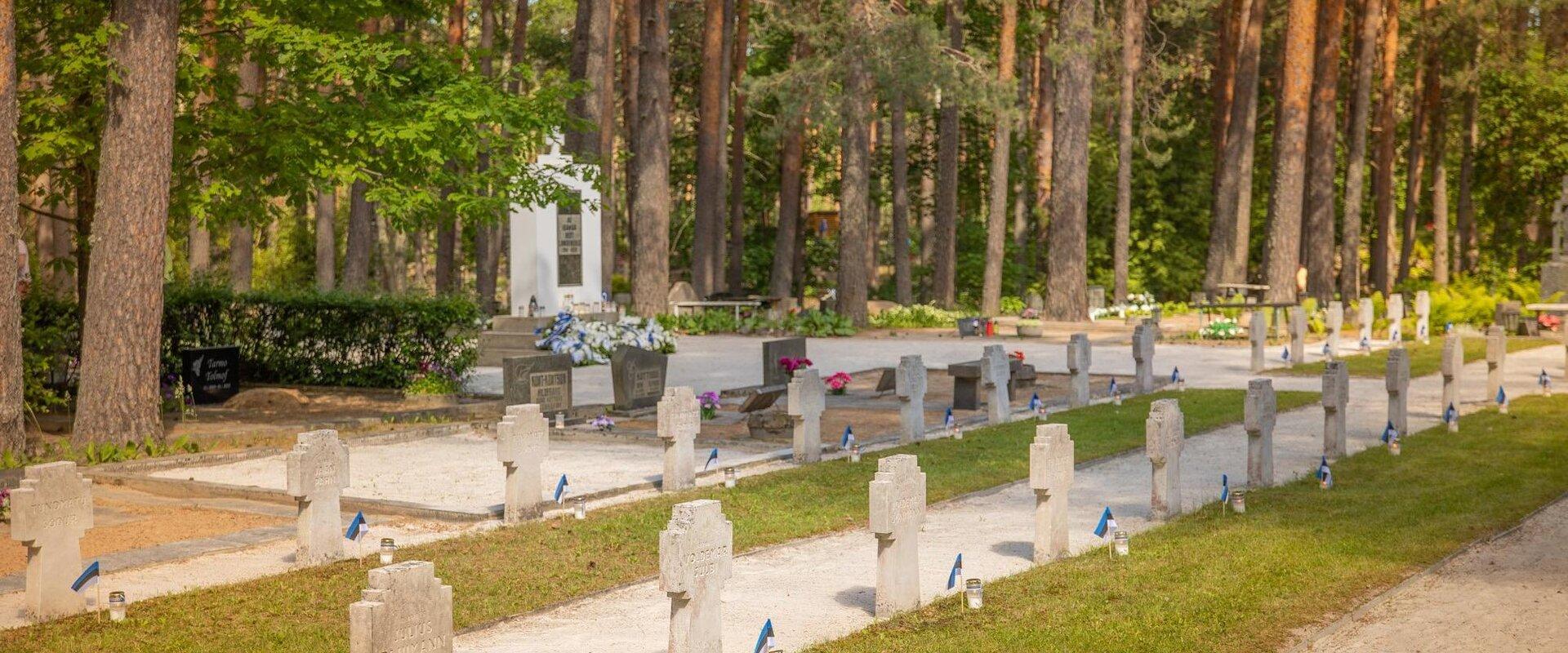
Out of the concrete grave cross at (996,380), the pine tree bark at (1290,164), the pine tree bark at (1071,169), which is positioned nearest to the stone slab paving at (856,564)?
the concrete grave cross at (996,380)

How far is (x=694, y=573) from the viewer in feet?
25.2

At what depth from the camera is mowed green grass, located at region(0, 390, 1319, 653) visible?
8.65 metres

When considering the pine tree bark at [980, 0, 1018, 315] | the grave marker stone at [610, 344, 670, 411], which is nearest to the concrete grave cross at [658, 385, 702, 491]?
the grave marker stone at [610, 344, 670, 411]

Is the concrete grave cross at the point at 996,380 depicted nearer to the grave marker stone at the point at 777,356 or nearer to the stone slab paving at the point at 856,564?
the stone slab paving at the point at 856,564

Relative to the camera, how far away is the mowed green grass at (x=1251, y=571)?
8492 millimetres

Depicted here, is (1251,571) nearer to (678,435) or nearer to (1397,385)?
A: (678,435)

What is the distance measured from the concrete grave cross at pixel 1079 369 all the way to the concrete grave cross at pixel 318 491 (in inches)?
446

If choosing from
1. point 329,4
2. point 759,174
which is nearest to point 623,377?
point 329,4

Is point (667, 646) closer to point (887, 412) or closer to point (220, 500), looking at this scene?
point (220, 500)

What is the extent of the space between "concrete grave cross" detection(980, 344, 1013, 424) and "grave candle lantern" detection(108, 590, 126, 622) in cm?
1104

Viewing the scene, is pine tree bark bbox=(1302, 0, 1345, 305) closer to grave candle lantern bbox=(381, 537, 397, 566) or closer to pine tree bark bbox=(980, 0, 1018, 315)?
pine tree bark bbox=(980, 0, 1018, 315)

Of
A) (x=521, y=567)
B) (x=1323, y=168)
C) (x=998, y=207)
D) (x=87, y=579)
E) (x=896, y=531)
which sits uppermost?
(x=1323, y=168)

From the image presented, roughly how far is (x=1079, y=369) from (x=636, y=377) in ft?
17.7

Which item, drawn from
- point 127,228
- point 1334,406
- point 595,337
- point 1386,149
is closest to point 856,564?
point 1334,406
